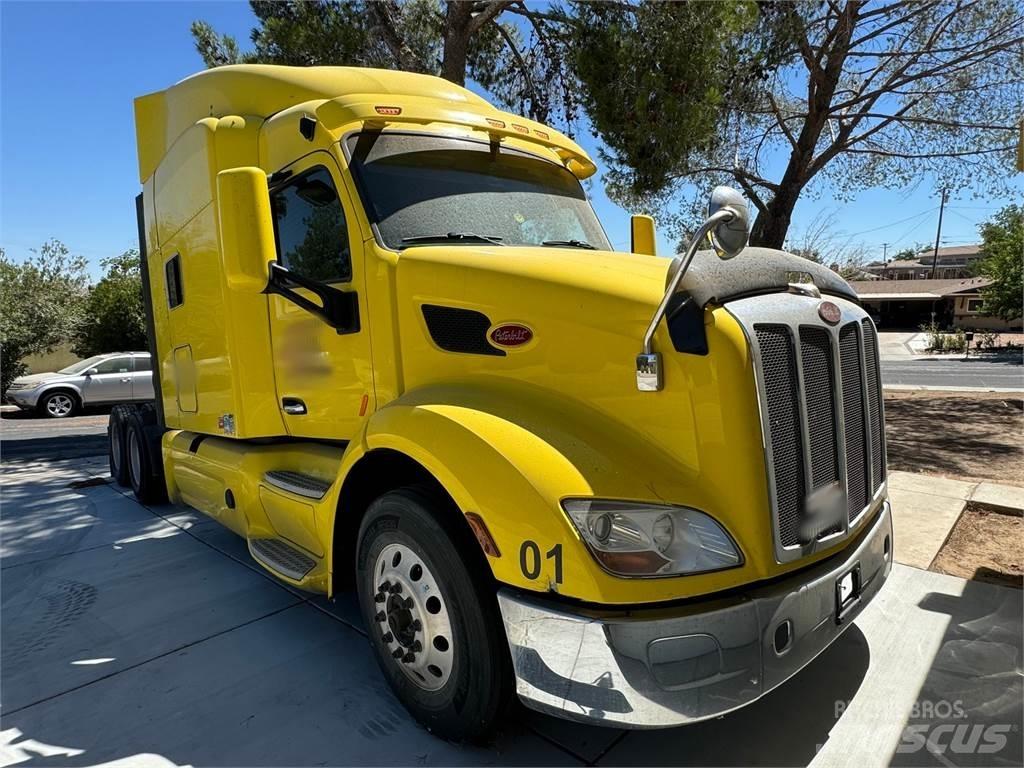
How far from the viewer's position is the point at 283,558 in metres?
3.58

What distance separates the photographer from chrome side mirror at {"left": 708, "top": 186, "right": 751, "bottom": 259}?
7.06 ft

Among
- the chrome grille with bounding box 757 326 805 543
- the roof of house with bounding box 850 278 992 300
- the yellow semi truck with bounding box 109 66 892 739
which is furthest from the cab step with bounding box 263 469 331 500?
the roof of house with bounding box 850 278 992 300

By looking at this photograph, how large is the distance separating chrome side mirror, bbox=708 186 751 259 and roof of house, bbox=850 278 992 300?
176 feet

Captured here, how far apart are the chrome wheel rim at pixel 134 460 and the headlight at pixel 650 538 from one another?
20.0 ft

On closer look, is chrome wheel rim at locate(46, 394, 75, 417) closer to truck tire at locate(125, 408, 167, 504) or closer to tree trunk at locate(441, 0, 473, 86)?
truck tire at locate(125, 408, 167, 504)

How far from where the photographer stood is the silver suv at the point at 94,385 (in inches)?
654

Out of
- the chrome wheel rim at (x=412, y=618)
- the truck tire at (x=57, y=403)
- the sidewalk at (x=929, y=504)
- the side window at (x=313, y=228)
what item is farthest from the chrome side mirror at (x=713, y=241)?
the truck tire at (x=57, y=403)

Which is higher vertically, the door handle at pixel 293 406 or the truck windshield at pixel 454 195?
the truck windshield at pixel 454 195

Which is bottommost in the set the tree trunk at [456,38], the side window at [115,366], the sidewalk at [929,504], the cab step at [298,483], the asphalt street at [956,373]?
the asphalt street at [956,373]

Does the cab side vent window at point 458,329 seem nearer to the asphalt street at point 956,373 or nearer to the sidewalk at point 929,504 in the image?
the sidewalk at point 929,504

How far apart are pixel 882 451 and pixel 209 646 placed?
370 centimetres

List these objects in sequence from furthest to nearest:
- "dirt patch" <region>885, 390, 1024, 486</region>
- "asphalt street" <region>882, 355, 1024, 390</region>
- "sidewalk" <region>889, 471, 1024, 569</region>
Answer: "asphalt street" <region>882, 355, 1024, 390</region> → "dirt patch" <region>885, 390, 1024, 486</region> → "sidewalk" <region>889, 471, 1024, 569</region>

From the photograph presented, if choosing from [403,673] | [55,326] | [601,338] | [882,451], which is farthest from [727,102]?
[55,326]

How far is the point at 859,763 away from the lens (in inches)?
97.3
